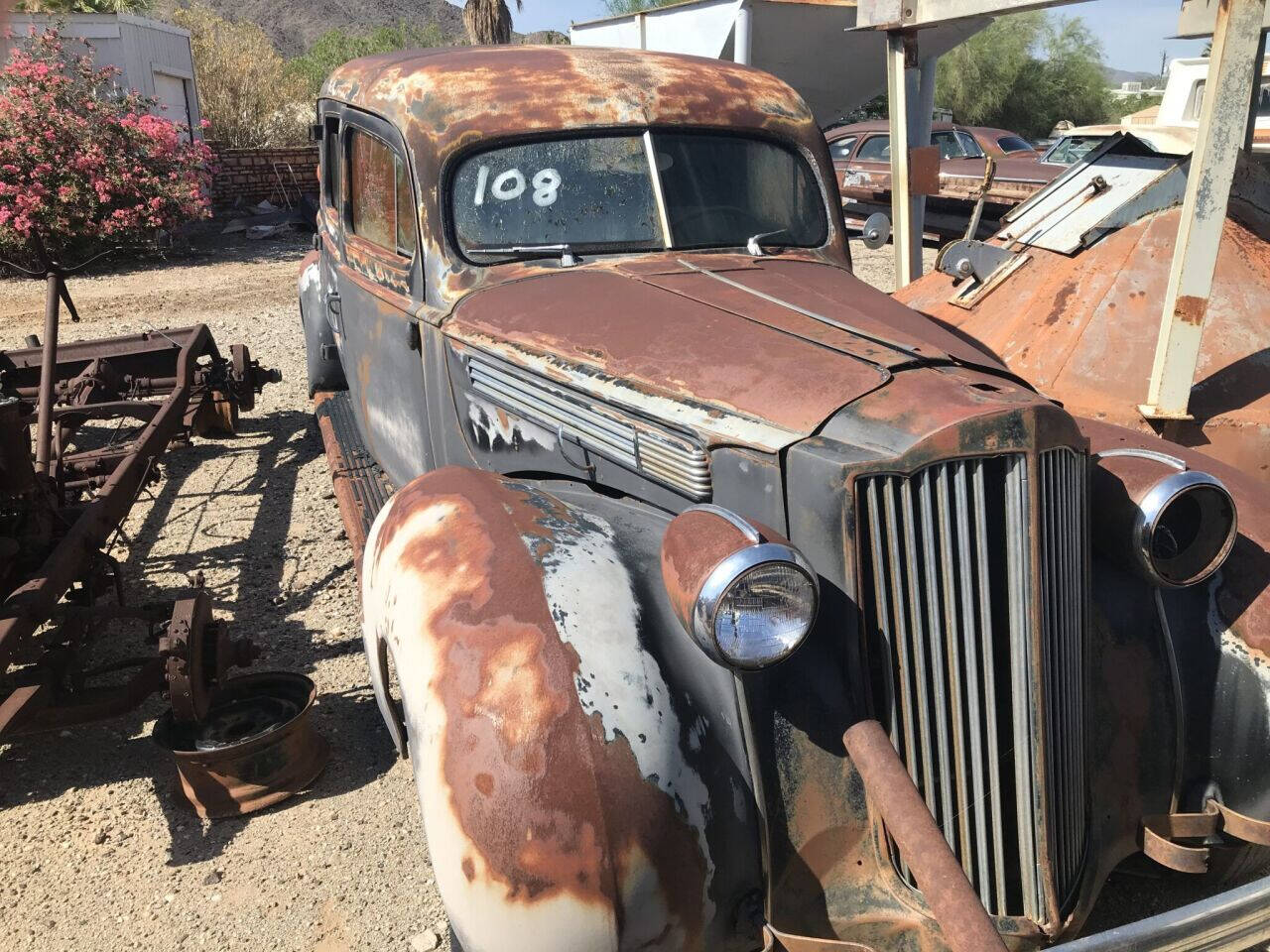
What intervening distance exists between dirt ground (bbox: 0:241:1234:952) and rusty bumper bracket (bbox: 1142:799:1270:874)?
1.75 meters

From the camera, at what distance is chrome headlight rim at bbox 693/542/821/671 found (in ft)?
6.30

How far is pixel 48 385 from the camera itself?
4.25 meters

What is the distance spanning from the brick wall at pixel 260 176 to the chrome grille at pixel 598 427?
49.7 feet

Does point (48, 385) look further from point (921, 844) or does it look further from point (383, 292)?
point (921, 844)

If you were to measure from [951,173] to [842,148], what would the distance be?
167 cm

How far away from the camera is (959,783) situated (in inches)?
84.5

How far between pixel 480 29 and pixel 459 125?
550 inches

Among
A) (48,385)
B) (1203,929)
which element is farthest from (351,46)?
(1203,929)

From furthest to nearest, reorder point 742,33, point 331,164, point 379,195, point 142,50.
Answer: point 142,50, point 742,33, point 331,164, point 379,195

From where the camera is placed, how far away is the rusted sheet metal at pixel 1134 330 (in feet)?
13.7

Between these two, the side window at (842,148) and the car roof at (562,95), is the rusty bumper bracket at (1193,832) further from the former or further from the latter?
the side window at (842,148)

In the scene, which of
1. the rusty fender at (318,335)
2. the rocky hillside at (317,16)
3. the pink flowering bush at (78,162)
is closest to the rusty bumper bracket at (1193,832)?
the rusty fender at (318,335)

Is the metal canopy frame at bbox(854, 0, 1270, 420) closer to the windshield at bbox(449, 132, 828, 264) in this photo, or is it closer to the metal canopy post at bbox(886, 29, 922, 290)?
the metal canopy post at bbox(886, 29, 922, 290)

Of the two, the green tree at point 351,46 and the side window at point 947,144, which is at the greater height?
the green tree at point 351,46
